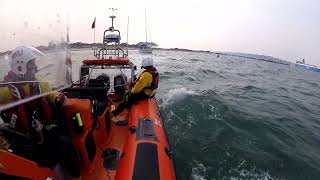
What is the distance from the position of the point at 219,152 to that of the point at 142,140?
224cm

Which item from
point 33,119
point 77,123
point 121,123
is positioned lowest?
point 121,123

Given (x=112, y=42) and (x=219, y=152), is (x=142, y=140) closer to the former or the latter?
(x=219, y=152)

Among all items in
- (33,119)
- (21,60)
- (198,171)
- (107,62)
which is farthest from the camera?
(107,62)

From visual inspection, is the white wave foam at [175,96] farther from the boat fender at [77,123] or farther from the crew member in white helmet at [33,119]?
the crew member in white helmet at [33,119]

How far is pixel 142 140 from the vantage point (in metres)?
3.78

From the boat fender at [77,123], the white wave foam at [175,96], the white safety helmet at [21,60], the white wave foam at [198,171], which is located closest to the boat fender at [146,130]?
the boat fender at [77,123]

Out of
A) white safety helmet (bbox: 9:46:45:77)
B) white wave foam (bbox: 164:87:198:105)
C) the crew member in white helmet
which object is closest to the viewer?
the crew member in white helmet

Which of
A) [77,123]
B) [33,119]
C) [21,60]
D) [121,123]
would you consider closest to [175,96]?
[121,123]

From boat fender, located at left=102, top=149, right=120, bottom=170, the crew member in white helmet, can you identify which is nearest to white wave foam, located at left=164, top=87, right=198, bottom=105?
boat fender, located at left=102, top=149, right=120, bottom=170

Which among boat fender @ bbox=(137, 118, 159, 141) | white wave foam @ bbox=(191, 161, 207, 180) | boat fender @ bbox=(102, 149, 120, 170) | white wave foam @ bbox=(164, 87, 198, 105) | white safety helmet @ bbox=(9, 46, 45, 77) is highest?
white safety helmet @ bbox=(9, 46, 45, 77)

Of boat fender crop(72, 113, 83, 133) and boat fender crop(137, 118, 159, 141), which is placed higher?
boat fender crop(72, 113, 83, 133)

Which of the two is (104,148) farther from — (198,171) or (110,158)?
(198,171)

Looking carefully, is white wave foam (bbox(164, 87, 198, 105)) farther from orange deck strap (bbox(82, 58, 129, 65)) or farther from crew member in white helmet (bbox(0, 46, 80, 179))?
crew member in white helmet (bbox(0, 46, 80, 179))

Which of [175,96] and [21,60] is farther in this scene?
[175,96]
